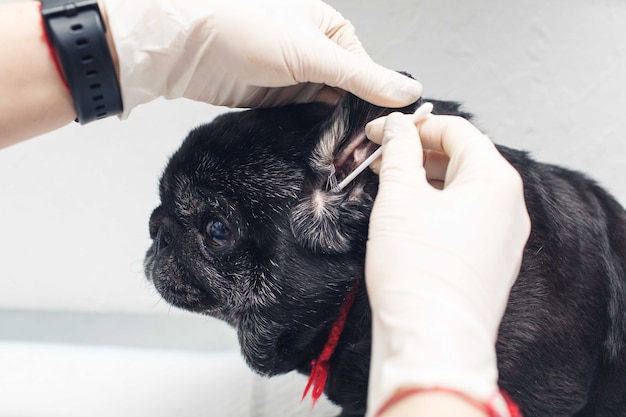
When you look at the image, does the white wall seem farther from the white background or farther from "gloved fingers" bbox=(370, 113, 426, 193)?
"gloved fingers" bbox=(370, 113, 426, 193)

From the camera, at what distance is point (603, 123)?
82.8 inches

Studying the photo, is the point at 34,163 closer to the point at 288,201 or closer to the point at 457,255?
the point at 288,201

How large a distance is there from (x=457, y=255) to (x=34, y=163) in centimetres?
167

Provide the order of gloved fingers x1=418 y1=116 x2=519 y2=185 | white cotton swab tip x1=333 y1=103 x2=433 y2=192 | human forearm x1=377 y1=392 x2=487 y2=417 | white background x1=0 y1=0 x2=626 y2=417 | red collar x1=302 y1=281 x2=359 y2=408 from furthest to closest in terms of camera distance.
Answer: white background x1=0 y1=0 x2=626 y2=417, red collar x1=302 y1=281 x2=359 y2=408, white cotton swab tip x1=333 y1=103 x2=433 y2=192, gloved fingers x1=418 y1=116 x2=519 y2=185, human forearm x1=377 y1=392 x2=487 y2=417

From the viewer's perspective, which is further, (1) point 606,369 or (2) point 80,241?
(2) point 80,241

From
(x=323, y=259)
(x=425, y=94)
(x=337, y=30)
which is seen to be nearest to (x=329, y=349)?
(x=323, y=259)

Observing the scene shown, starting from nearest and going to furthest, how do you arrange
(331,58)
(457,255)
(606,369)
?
(457,255), (331,58), (606,369)

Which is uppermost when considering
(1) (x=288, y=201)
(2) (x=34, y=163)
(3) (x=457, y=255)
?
(3) (x=457, y=255)

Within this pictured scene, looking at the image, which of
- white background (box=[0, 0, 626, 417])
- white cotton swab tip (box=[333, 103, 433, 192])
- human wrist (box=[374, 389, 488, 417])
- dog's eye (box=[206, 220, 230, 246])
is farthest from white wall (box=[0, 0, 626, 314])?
human wrist (box=[374, 389, 488, 417])

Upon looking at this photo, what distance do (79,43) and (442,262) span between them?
75cm

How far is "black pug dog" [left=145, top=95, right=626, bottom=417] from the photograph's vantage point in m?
1.17

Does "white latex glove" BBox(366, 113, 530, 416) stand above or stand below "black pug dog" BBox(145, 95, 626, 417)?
above

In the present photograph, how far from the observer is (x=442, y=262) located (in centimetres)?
89

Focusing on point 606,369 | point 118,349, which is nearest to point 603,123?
point 606,369
